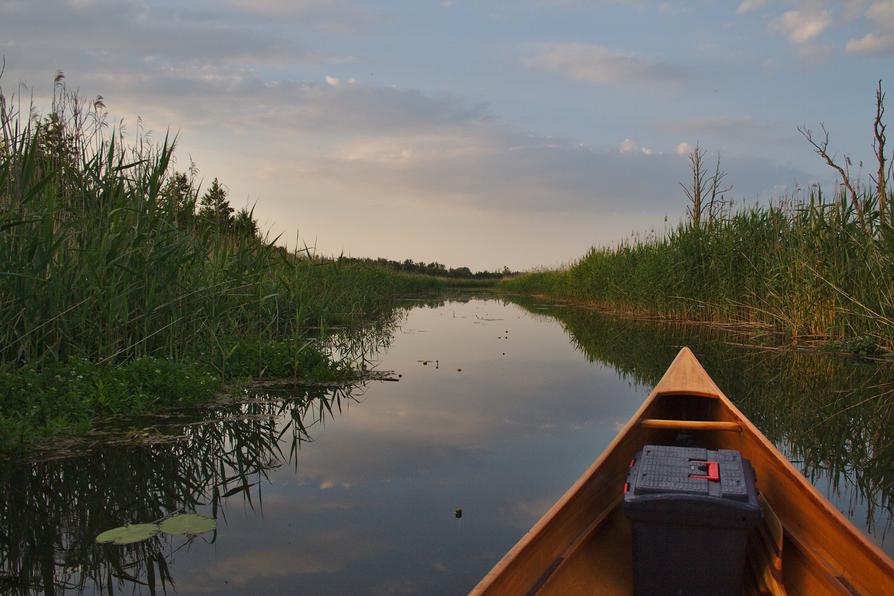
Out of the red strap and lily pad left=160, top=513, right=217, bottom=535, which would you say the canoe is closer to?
the red strap

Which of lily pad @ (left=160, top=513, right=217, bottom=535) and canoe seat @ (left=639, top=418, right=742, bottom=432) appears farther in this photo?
canoe seat @ (left=639, top=418, right=742, bottom=432)

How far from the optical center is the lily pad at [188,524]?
2.88 m

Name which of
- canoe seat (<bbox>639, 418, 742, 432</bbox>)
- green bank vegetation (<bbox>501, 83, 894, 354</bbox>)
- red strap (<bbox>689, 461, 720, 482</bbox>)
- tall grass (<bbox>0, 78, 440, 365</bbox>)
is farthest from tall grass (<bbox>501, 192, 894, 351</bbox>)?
tall grass (<bbox>0, 78, 440, 365</bbox>)

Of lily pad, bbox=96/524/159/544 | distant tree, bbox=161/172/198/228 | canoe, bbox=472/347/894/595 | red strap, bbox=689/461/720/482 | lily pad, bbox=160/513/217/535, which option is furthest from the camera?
distant tree, bbox=161/172/198/228

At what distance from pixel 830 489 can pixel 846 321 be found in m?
6.04

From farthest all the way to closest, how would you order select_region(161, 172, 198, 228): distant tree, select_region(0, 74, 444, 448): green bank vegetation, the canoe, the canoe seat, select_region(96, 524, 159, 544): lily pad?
select_region(161, 172, 198, 228): distant tree, select_region(0, 74, 444, 448): green bank vegetation, the canoe seat, select_region(96, 524, 159, 544): lily pad, the canoe

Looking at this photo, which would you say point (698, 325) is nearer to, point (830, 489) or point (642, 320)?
point (642, 320)

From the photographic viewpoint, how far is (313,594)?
7.84 ft

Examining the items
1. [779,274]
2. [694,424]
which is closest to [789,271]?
[779,274]

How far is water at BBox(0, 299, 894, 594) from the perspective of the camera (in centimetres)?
259

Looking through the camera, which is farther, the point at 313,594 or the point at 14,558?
the point at 14,558

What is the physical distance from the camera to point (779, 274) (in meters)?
10.1

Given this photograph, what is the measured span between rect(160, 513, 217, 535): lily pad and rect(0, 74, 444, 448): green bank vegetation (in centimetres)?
144

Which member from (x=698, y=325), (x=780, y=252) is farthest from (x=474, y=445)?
(x=698, y=325)
